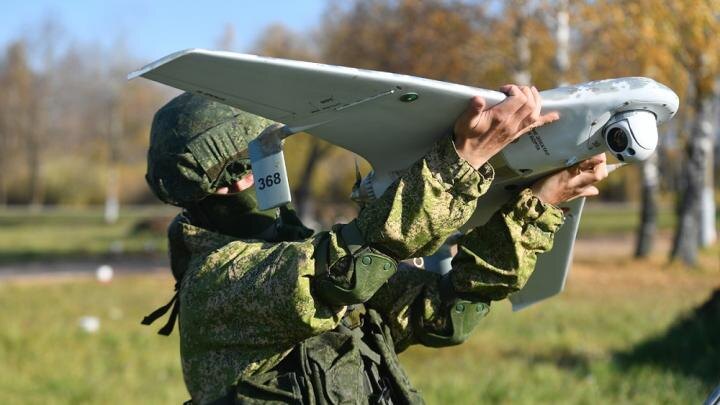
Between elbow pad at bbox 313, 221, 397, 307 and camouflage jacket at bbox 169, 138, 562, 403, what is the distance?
2 centimetres

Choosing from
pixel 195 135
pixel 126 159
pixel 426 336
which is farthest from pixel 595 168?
pixel 126 159

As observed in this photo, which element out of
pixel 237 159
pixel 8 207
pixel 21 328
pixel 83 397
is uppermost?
pixel 237 159

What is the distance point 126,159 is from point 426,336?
44583mm

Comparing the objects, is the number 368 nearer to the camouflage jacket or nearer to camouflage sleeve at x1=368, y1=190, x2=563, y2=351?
the camouflage jacket

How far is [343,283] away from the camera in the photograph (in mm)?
2152

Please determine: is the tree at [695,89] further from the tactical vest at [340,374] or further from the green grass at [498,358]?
the tactical vest at [340,374]

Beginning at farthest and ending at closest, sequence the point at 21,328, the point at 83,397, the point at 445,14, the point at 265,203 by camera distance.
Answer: the point at 445,14 < the point at 21,328 < the point at 83,397 < the point at 265,203

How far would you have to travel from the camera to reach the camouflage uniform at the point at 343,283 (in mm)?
2162

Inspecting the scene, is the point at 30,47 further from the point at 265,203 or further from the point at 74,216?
the point at 265,203

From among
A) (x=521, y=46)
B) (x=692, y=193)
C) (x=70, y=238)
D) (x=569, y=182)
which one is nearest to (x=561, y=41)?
(x=521, y=46)

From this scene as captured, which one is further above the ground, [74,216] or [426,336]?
[426,336]

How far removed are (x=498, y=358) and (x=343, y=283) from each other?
577 cm

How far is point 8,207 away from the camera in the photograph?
47.6 meters

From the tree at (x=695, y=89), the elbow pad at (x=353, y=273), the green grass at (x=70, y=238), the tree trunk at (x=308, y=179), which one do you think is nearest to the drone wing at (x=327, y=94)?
the elbow pad at (x=353, y=273)
